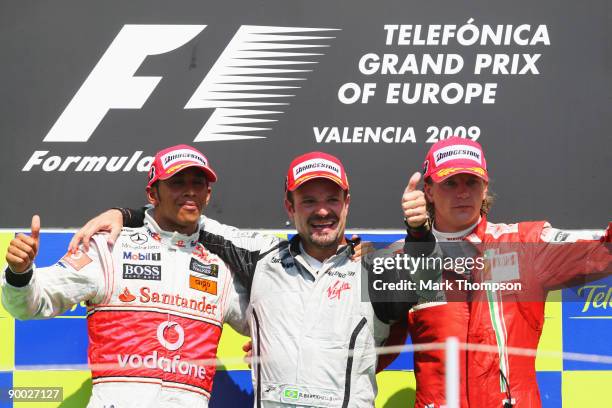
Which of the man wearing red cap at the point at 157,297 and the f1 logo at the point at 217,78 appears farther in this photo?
the f1 logo at the point at 217,78

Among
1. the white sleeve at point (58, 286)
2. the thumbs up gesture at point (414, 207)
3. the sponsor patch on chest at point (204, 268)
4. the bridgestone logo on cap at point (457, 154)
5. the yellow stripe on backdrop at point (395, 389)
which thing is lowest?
the yellow stripe on backdrop at point (395, 389)

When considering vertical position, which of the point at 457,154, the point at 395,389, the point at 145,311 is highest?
the point at 457,154

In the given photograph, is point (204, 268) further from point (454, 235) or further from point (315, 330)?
point (454, 235)

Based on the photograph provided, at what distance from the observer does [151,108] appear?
11.1 ft

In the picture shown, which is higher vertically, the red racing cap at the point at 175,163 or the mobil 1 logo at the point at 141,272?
the red racing cap at the point at 175,163

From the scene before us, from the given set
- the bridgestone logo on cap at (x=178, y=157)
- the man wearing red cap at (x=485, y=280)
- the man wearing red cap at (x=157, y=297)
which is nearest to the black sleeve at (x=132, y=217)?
the man wearing red cap at (x=157, y=297)

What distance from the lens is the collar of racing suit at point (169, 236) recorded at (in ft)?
9.82

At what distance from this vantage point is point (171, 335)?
2883 mm

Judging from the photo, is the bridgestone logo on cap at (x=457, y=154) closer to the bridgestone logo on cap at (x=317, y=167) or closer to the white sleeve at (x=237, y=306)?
the bridgestone logo on cap at (x=317, y=167)

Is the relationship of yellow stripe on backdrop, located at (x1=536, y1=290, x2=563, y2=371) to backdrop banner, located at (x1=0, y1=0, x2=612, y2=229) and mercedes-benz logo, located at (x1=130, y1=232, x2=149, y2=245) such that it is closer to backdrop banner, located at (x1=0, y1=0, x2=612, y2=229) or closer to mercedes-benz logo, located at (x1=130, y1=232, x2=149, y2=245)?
backdrop banner, located at (x1=0, y1=0, x2=612, y2=229)

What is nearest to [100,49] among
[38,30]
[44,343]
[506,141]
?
[38,30]

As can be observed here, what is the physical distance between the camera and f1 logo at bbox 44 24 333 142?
133 inches

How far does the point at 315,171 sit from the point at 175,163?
0.53 m

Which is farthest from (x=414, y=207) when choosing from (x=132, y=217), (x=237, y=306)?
(x=132, y=217)
